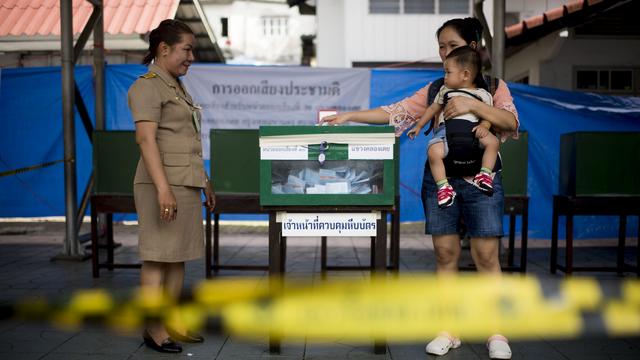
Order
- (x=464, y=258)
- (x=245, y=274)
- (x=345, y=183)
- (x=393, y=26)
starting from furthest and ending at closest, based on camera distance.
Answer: (x=393, y=26) → (x=464, y=258) → (x=245, y=274) → (x=345, y=183)

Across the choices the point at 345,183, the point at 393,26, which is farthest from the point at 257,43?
the point at 345,183

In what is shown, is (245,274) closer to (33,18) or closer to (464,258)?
(464,258)

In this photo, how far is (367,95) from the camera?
8.84m

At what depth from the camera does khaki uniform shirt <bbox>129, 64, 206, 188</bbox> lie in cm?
355

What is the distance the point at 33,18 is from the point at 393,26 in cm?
1174

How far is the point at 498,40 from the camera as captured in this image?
7602 millimetres

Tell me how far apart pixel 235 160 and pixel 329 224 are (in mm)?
2493

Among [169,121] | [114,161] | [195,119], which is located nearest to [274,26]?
[114,161]

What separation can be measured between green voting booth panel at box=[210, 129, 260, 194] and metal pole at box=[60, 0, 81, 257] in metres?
2.25

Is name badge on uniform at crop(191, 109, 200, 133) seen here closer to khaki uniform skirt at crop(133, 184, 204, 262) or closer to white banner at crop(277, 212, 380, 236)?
khaki uniform skirt at crop(133, 184, 204, 262)

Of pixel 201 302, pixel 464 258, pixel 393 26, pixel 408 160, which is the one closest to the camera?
pixel 201 302

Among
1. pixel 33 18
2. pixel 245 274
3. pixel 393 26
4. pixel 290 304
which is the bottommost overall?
pixel 245 274

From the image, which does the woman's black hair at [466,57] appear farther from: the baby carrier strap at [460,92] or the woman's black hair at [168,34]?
the woman's black hair at [168,34]

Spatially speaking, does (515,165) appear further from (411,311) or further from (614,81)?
(614,81)
